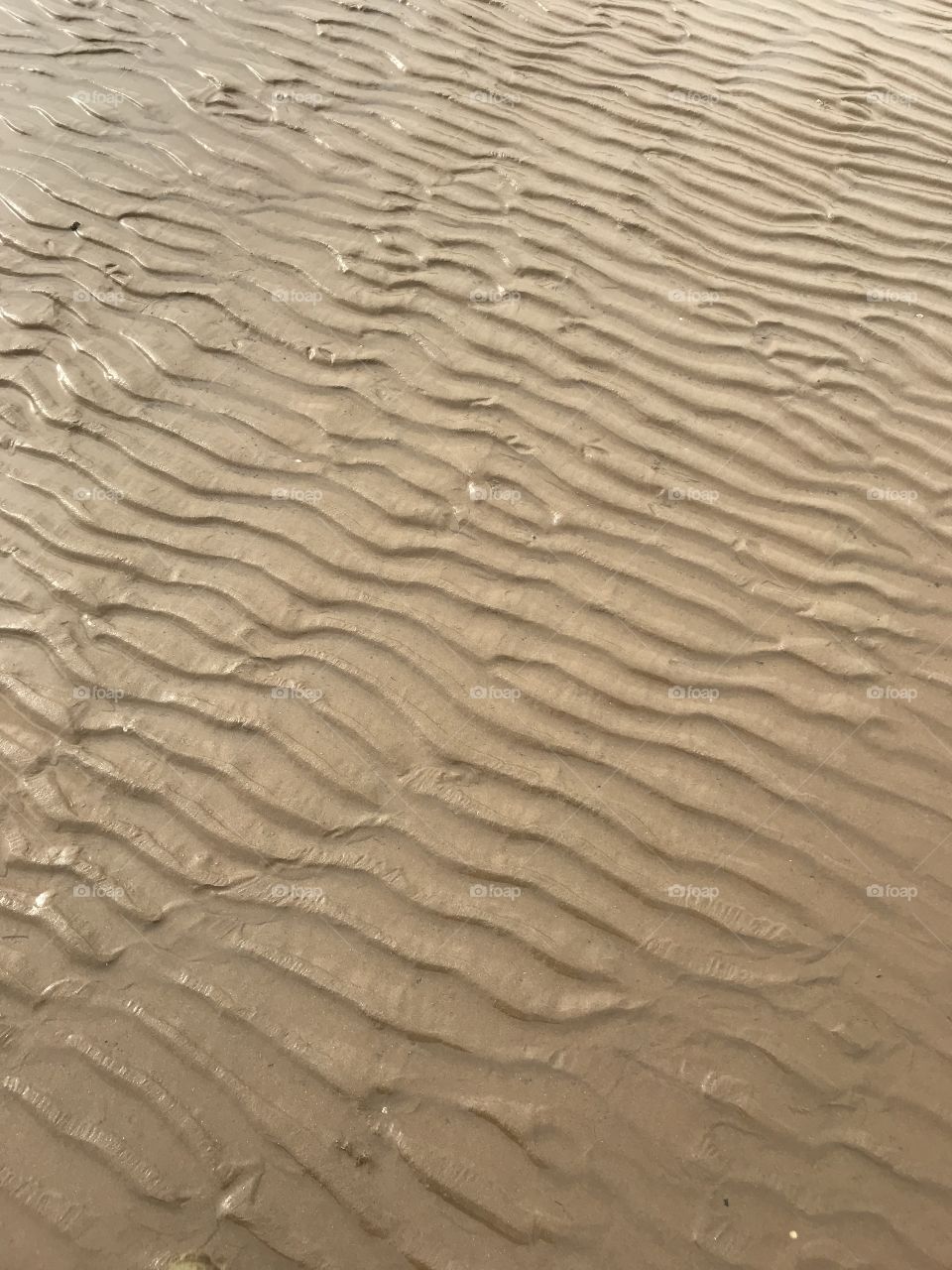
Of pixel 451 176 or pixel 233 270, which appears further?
pixel 451 176

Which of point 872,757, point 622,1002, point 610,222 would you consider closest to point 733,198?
point 610,222

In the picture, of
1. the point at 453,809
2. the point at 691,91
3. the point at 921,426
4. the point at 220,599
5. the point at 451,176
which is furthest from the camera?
the point at 691,91

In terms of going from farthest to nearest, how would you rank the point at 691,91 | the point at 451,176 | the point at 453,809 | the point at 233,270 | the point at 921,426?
the point at 691,91 → the point at 451,176 → the point at 233,270 → the point at 921,426 → the point at 453,809

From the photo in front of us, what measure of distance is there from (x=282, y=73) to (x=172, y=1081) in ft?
17.1

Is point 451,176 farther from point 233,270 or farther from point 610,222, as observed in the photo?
point 233,270

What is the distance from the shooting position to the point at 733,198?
15.0 ft

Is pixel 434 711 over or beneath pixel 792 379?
beneath

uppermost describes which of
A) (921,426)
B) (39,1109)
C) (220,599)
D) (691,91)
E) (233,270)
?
(691,91)

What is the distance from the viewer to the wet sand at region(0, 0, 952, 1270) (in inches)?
92.8

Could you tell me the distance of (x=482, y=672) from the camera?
3.13m

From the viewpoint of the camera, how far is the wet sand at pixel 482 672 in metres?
2.36

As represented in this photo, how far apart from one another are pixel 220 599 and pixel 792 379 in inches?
95.7

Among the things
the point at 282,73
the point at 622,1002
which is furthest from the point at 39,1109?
the point at 282,73

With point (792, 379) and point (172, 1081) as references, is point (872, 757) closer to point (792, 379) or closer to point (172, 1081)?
point (792, 379)
